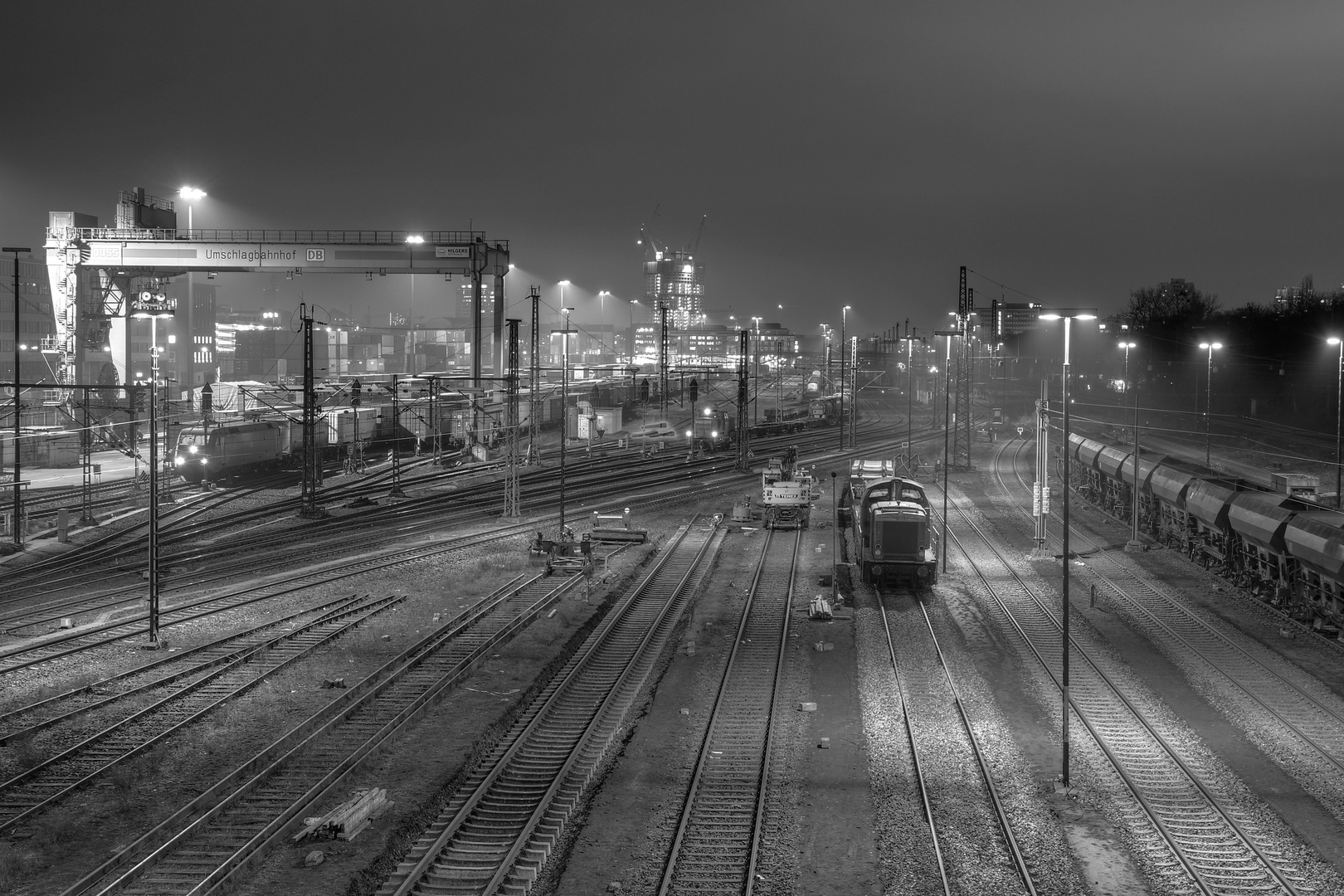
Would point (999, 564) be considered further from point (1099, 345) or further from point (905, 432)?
point (1099, 345)

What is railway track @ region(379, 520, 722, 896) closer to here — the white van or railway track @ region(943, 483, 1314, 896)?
railway track @ region(943, 483, 1314, 896)

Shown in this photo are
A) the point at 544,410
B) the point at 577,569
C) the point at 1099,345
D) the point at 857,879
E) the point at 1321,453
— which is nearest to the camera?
the point at 857,879

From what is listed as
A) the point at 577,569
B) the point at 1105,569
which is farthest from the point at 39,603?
the point at 1105,569

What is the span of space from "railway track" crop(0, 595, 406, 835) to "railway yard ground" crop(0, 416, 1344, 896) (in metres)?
0.23

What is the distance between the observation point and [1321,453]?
6038cm

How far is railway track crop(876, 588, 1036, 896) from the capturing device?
1326 centimetres

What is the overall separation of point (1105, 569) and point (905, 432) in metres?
57.4

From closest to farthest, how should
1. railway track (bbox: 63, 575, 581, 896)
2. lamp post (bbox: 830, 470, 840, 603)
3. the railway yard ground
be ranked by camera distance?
railway track (bbox: 63, 575, 581, 896) → the railway yard ground → lamp post (bbox: 830, 470, 840, 603)

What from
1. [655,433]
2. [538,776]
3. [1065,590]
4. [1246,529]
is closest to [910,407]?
[655,433]

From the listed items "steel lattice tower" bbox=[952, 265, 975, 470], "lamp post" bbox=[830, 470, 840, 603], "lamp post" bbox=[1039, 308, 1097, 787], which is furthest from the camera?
"steel lattice tower" bbox=[952, 265, 975, 470]

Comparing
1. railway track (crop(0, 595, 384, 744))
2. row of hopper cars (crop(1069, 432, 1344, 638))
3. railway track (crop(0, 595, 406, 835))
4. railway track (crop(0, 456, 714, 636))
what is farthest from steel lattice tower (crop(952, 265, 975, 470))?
railway track (crop(0, 595, 384, 744))

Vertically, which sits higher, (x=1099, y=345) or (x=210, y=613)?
(x=1099, y=345)

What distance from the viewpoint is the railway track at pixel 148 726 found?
15.0 meters

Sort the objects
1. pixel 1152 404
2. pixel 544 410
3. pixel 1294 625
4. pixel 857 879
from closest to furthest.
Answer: pixel 857 879 → pixel 1294 625 → pixel 544 410 → pixel 1152 404
